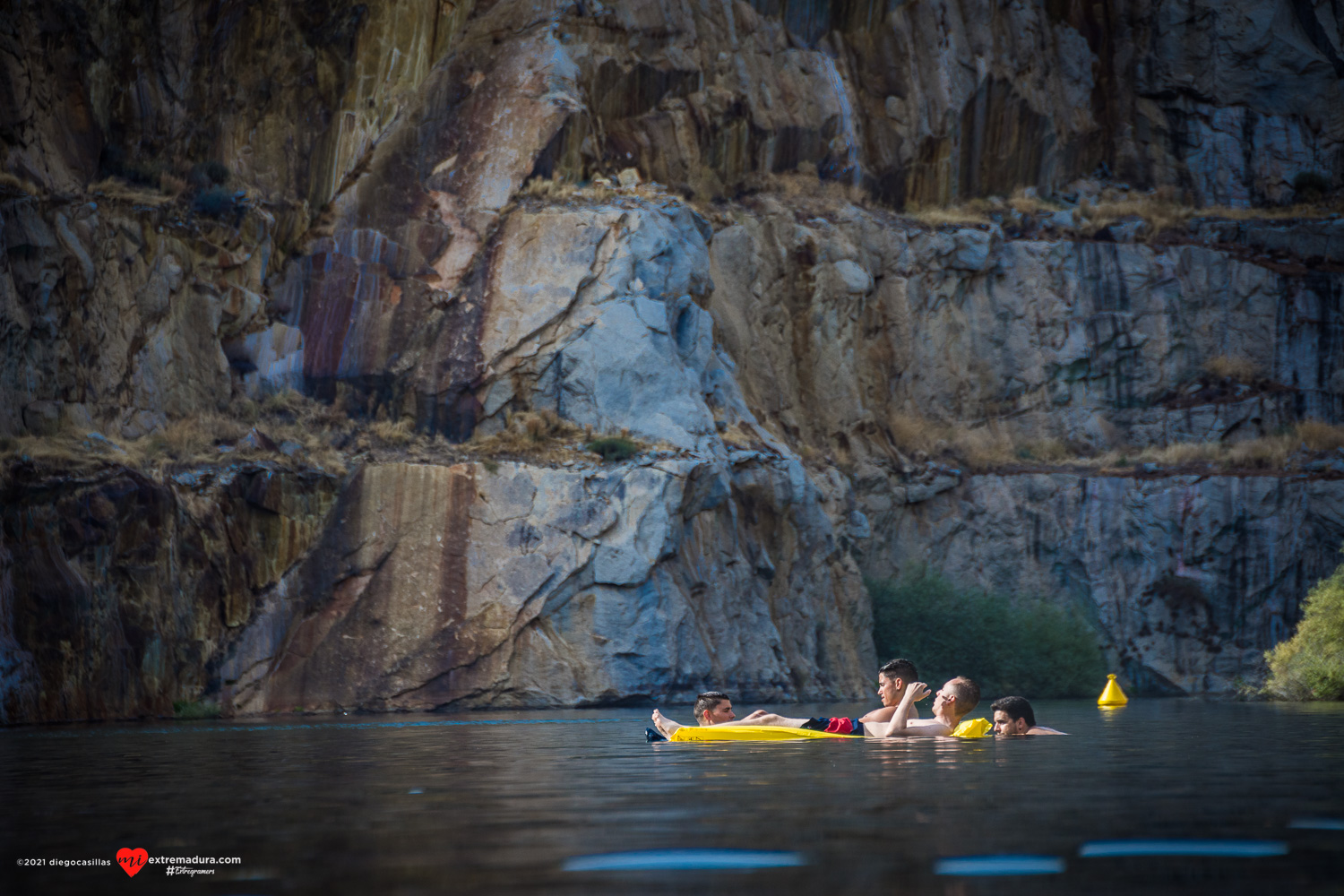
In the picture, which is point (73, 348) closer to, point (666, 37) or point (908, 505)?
point (666, 37)

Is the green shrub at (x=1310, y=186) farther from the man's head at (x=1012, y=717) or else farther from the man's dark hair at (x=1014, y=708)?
the man's dark hair at (x=1014, y=708)

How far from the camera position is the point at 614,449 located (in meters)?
40.7

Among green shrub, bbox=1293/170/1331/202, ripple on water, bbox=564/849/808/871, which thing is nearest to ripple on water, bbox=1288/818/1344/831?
ripple on water, bbox=564/849/808/871

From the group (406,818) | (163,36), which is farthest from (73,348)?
(406,818)

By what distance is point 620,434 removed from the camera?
4159cm

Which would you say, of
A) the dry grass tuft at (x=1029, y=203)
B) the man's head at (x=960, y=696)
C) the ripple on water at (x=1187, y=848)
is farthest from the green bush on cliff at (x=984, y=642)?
the ripple on water at (x=1187, y=848)

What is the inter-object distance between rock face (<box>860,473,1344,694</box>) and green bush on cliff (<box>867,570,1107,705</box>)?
3.69m

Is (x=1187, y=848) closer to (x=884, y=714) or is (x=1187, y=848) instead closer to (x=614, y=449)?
(x=884, y=714)

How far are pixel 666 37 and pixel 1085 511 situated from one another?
22.0 metres

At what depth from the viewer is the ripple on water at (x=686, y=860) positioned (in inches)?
281

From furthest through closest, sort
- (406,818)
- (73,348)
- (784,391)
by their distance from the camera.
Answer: (784,391)
(73,348)
(406,818)

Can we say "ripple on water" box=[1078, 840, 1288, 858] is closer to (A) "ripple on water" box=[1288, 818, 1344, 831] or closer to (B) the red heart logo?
(A) "ripple on water" box=[1288, 818, 1344, 831]

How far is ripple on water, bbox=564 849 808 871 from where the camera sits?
23.4 ft

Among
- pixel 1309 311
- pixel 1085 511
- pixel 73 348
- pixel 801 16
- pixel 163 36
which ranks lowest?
pixel 1085 511
